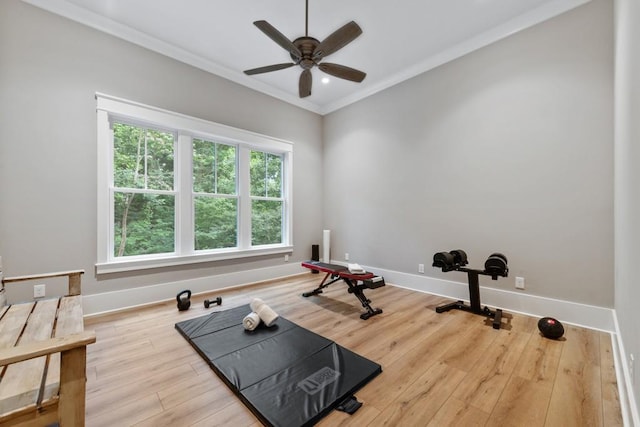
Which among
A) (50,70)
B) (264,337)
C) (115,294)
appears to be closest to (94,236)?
(115,294)

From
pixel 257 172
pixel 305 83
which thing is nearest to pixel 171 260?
pixel 257 172

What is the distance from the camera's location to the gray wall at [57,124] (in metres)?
2.60

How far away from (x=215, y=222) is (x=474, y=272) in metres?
3.72

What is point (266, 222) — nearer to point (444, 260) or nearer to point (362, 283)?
point (362, 283)

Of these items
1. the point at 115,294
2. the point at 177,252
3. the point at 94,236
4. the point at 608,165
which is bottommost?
the point at 115,294

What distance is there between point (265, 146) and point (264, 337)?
3262mm

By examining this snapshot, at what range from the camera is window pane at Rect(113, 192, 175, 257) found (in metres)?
3.29

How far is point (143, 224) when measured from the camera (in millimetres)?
3482

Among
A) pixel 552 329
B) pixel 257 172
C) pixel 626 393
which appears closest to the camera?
pixel 626 393

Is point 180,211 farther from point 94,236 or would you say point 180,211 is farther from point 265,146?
point 265,146

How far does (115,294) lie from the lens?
10.3ft

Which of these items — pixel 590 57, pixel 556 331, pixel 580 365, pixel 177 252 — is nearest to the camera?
pixel 580 365

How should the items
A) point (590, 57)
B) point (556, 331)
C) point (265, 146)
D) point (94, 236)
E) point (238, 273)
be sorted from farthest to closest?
point (265, 146) < point (238, 273) < point (94, 236) < point (590, 57) < point (556, 331)

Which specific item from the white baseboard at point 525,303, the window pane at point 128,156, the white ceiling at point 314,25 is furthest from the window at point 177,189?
the white baseboard at point 525,303
